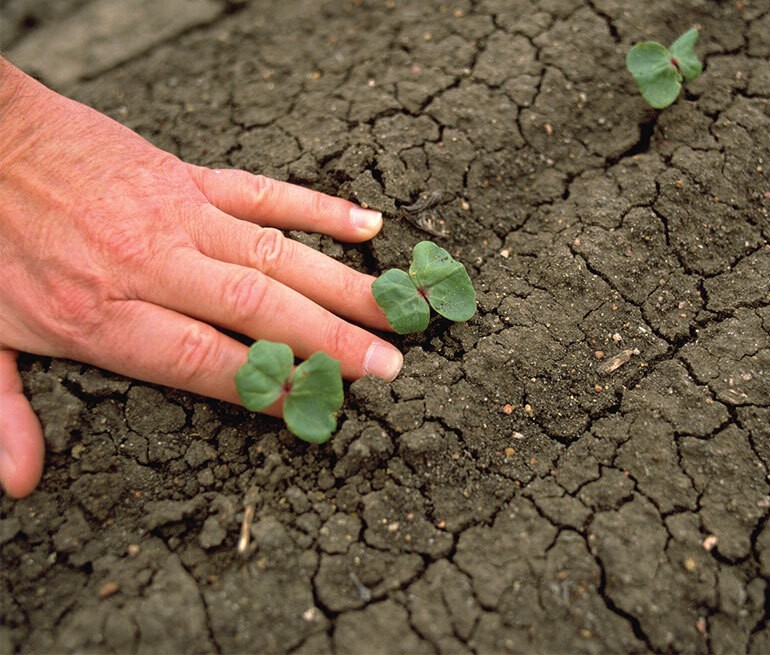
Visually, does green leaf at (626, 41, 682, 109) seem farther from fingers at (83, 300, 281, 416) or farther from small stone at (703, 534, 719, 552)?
fingers at (83, 300, 281, 416)

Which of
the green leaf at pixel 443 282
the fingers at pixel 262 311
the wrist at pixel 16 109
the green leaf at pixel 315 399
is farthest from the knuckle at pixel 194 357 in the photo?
the wrist at pixel 16 109

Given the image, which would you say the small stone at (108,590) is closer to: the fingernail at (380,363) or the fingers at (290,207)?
the fingernail at (380,363)

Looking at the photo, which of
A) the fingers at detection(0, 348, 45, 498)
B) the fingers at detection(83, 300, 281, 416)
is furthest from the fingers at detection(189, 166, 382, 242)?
the fingers at detection(0, 348, 45, 498)

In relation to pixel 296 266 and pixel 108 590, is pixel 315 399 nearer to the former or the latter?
pixel 296 266

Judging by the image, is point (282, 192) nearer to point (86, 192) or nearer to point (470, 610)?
point (86, 192)

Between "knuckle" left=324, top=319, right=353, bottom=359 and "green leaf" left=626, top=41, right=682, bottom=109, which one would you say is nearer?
"knuckle" left=324, top=319, right=353, bottom=359

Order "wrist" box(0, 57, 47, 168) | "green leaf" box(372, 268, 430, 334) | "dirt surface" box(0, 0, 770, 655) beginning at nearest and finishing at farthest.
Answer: "dirt surface" box(0, 0, 770, 655)
"green leaf" box(372, 268, 430, 334)
"wrist" box(0, 57, 47, 168)
